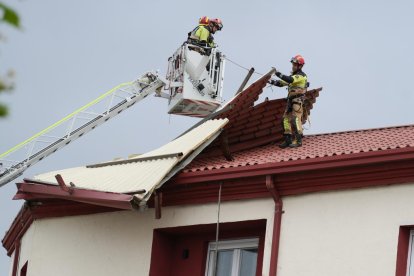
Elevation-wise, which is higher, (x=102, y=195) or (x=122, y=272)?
(x=102, y=195)

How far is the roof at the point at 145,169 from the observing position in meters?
13.2

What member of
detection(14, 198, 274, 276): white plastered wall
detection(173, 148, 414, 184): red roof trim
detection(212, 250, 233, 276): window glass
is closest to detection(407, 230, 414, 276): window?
detection(173, 148, 414, 184): red roof trim

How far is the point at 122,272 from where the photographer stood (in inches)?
Result: 551

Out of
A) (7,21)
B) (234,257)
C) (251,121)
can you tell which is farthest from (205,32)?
(7,21)

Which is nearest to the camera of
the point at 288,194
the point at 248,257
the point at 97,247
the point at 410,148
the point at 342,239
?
the point at 410,148

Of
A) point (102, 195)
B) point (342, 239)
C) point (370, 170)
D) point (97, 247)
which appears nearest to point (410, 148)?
point (370, 170)

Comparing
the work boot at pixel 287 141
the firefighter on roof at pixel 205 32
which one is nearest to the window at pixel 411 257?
the work boot at pixel 287 141

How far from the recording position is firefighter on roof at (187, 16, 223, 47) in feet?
73.9

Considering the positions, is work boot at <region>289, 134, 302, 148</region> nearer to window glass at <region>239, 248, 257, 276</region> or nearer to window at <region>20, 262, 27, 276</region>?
window glass at <region>239, 248, 257, 276</region>

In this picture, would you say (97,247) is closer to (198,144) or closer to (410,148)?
(198,144)

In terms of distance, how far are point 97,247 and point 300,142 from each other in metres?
3.93

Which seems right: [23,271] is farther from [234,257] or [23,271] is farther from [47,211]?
[234,257]

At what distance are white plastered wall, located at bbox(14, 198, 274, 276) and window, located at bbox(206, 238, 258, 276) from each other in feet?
1.85

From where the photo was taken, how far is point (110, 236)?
570 inches
